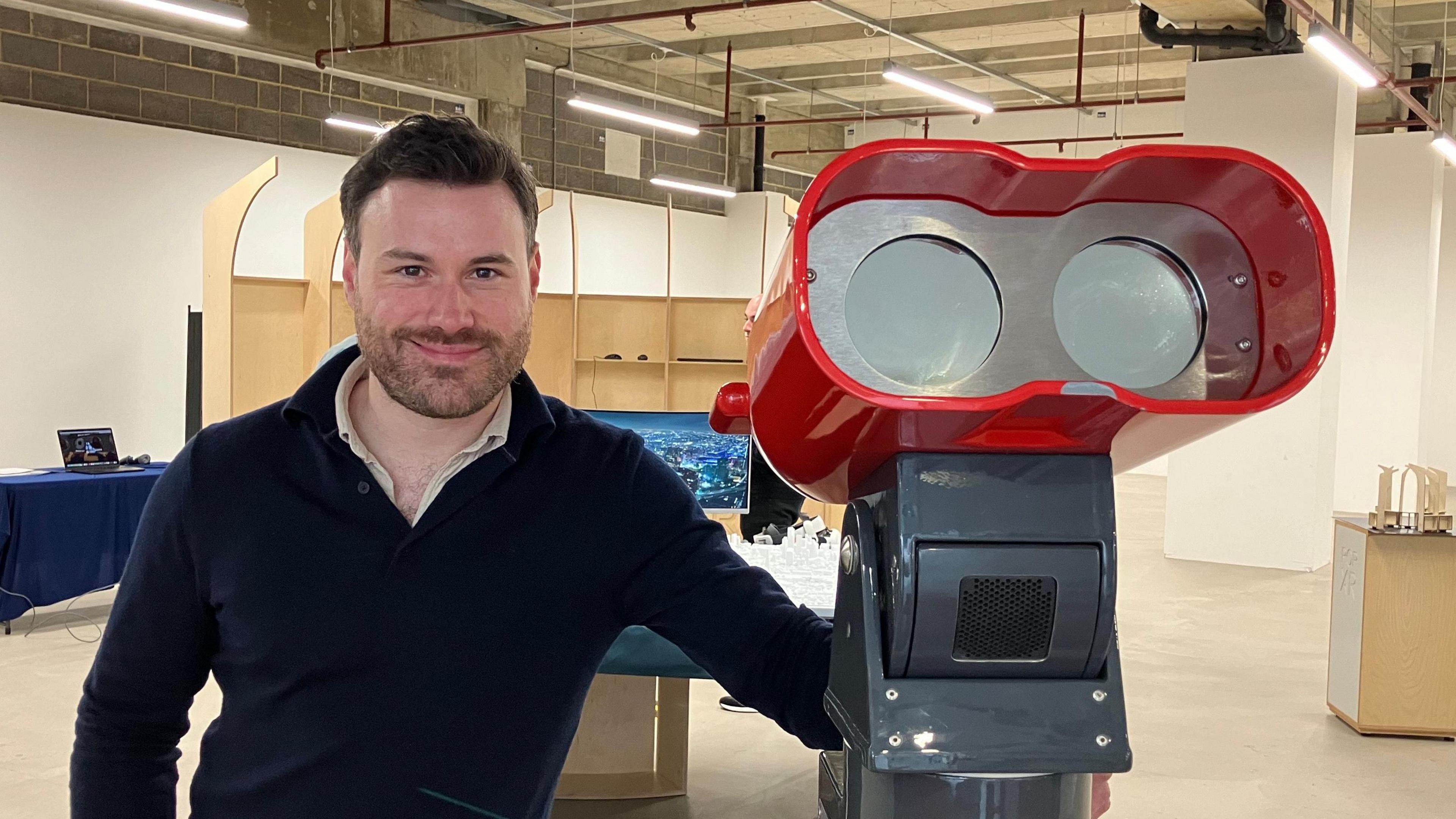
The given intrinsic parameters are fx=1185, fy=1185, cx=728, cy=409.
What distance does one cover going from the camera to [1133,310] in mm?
922

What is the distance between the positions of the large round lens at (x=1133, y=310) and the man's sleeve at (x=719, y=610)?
38cm

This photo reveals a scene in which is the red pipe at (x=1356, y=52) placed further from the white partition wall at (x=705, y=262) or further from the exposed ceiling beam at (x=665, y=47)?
the white partition wall at (x=705, y=262)

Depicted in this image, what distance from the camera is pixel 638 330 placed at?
883 centimetres

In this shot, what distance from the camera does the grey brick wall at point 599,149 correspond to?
39.5 ft

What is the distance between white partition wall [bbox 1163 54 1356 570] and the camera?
7715 mm

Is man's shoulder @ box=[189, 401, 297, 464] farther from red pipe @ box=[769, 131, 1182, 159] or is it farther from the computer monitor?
red pipe @ box=[769, 131, 1182, 159]

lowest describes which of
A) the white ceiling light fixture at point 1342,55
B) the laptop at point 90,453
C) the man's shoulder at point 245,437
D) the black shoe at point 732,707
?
the black shoe at point 732,707

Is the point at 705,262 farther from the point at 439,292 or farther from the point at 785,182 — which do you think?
the point at 439,292

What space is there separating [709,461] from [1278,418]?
5653mm

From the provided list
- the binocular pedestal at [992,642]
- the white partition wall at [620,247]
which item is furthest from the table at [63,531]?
the white partition wall at [620,247]

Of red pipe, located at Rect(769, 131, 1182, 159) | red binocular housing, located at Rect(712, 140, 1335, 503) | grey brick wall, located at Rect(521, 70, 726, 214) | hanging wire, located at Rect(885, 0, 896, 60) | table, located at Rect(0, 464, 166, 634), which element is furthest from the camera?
grey brick wall, located at Rect(521, 70, 726, 214)

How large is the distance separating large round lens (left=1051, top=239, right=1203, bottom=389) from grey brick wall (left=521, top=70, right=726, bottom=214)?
10.8 m

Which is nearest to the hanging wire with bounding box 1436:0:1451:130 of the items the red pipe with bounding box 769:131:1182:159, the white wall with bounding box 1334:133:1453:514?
the white wall with bounding box 1334:133:1453:514

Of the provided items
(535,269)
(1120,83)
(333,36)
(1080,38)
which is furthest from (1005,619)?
(1120,83)
